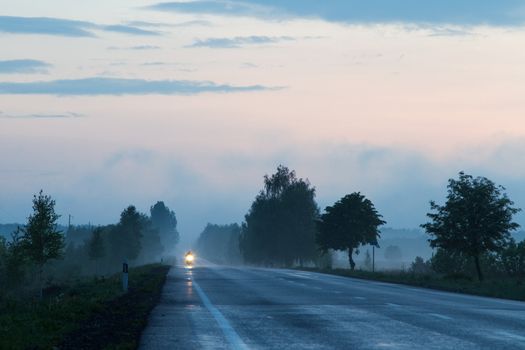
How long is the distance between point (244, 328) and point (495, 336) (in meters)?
4.75

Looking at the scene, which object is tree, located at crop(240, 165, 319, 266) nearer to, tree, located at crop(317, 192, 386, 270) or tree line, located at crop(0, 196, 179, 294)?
tree line, located at crop(0, 196, 179, 294)

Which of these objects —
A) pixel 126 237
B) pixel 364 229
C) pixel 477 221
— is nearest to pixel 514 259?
pixel 477 221

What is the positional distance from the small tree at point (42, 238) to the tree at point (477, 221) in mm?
30196

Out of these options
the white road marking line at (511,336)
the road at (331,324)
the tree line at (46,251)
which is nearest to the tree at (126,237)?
the tree line at (46,251)

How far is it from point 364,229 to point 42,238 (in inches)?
1180

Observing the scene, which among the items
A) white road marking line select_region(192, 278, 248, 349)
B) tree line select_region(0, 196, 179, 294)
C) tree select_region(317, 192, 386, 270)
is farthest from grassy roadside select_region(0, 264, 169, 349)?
tree select_region(317, 192, 386, 270)

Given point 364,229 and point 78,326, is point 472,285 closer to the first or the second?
point 78,326

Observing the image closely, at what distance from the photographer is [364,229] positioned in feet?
242

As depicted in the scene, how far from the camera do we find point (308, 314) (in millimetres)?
19000

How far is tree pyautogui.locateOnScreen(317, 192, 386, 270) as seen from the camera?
73812 millimetres

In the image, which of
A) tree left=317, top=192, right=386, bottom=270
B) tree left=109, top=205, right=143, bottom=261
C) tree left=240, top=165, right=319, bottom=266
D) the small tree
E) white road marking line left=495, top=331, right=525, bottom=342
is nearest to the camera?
white road marking line left=495, top=331, right=525, bottom=342

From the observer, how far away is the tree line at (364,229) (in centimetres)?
4387

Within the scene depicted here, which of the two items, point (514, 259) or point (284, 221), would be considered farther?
point (284, 221)

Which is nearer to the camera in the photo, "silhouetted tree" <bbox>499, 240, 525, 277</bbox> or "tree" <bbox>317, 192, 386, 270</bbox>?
"silhouetted tree" <bbox>499, 240, 525, 277</bbox>
